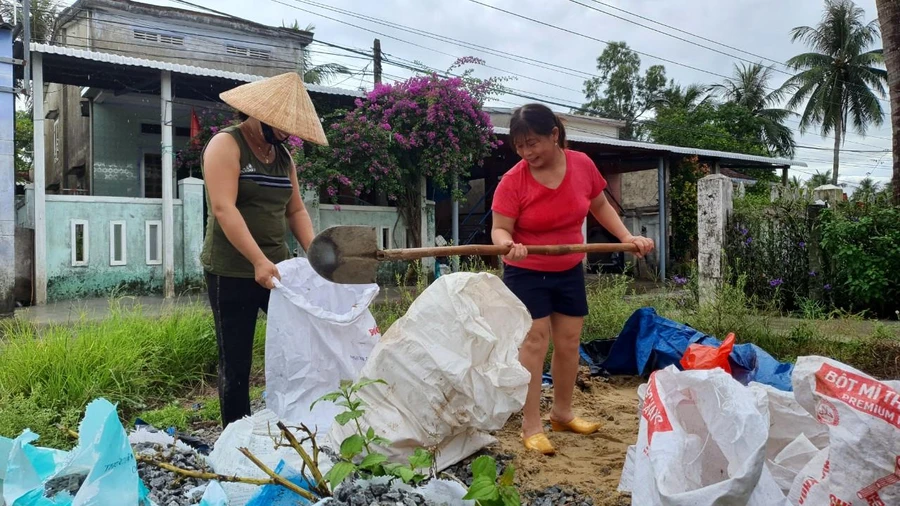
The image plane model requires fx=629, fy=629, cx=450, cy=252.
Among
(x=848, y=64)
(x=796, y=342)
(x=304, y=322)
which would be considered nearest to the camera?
(x=304, y=322)

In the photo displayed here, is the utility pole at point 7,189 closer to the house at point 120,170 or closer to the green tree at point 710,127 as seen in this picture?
the house at point 120,170

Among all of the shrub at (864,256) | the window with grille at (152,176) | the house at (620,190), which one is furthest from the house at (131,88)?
the shrub at (864,256)

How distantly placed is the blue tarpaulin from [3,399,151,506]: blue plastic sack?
2.89 metres

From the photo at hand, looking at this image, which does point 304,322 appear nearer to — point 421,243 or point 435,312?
point 435,312

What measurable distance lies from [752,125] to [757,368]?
85.8 feet

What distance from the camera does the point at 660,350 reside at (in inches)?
155

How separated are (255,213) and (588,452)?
1.77 metres

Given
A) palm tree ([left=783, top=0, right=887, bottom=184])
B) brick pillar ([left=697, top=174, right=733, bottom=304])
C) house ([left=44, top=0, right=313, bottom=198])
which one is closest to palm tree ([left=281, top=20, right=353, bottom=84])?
house ([left=44, top=0, right=313, bottom=198])

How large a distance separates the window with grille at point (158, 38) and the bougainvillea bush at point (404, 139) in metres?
8.59

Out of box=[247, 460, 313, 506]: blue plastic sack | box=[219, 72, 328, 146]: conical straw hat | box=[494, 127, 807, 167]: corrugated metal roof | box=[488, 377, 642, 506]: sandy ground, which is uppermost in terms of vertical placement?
box=[494, 127, 807, 167]: corrugated metal roof

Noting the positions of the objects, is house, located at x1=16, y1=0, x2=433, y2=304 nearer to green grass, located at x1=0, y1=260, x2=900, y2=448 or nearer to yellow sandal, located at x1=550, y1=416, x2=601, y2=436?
green grass, located at x1=0, y1=260, x2=900, y2=448

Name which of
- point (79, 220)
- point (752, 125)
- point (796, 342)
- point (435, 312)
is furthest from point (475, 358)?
point (752, 125)

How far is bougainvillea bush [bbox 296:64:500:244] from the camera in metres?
9.27

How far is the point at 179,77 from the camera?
9.27 metres
